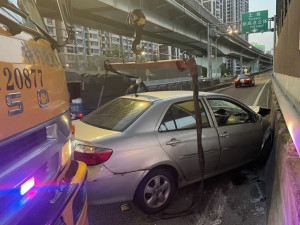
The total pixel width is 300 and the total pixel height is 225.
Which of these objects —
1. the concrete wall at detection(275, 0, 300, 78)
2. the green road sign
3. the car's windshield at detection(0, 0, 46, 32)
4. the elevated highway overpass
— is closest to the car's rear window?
the car's windshield at detection(0, 0, 46, 32)

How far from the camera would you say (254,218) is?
10.8 feet

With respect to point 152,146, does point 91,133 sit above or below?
above

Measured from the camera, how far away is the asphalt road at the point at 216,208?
3269 mm

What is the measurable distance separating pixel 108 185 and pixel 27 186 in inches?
59.3

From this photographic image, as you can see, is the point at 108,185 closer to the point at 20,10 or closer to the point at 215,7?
the point at 20,10

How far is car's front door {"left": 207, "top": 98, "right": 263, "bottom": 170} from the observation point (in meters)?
4.07

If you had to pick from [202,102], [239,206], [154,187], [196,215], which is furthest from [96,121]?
[239,206]

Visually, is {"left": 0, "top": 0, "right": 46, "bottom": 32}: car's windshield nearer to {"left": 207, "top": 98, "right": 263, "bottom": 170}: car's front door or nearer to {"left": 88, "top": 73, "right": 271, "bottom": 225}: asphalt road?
{"left": 88, "top": 73, "right": 271, "bottom": 225}: asphalt road

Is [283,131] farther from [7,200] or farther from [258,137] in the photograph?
[7,200]

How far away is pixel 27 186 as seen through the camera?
5.15 feet

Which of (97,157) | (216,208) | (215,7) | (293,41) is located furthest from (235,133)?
(215,7)

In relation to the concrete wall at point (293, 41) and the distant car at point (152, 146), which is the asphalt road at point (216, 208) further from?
the concrete wall at point (293, 41)

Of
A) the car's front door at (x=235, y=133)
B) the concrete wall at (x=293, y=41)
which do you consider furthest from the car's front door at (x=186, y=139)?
the concrete wall at (x=293, y=41)

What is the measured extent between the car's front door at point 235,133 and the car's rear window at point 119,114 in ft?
3.62
